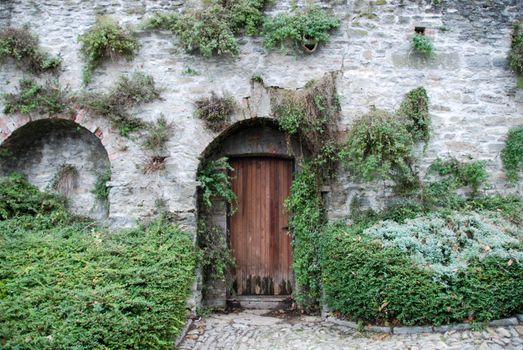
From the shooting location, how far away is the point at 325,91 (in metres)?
6.20

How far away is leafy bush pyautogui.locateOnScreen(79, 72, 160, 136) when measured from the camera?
6234 mm

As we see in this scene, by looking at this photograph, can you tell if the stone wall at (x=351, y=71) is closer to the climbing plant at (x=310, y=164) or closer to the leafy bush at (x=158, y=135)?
the leafy bush at (x=158, y=135)

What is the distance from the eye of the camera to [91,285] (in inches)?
178

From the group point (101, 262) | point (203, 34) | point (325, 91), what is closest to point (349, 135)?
point (325, 91)

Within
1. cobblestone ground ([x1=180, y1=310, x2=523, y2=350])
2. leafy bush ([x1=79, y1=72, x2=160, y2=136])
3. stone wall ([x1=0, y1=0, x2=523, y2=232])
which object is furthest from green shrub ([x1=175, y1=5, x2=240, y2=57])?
cobblestone ground ([x1=180, y1=310, x2=523, y2=350])

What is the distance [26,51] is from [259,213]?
158 inches

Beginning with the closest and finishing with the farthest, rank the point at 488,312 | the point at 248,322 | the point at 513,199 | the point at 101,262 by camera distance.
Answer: the point at 488,312 < the point at 101,262 < the point at 248,322 < the point at 513,199

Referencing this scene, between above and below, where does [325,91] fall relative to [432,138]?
above

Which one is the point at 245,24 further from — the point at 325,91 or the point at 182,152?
the point at 182,152

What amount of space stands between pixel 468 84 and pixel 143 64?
15.5ft

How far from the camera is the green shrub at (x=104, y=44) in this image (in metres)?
6.20

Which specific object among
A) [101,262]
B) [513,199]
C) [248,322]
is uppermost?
[513,199]

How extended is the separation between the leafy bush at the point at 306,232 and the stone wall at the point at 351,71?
293mm

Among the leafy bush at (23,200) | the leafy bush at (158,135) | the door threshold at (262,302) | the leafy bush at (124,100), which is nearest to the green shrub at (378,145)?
the door threshold at (262,302)
